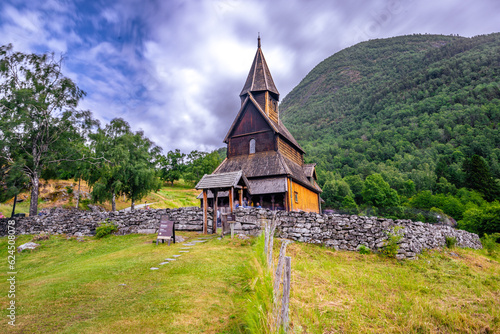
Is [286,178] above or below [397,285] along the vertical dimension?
above

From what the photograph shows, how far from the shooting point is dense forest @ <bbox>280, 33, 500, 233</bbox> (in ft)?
197

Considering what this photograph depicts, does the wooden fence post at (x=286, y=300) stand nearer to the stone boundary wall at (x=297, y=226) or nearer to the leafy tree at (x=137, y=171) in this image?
the stone boundary wall at (x=297, y=226)

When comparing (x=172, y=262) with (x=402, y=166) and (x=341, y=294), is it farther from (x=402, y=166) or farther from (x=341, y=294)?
(x=402, y=166)

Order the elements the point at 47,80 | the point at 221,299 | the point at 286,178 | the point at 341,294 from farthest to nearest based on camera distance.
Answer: the point at 47,80
the point at 286,178
the point at 341,294
the point at 221,299

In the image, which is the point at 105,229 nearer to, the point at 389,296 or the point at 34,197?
the point at 34,197

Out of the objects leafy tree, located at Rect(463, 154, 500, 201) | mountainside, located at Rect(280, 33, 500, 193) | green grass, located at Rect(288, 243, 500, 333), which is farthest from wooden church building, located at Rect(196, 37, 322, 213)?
mountainside, located at Rect(280, 33, 500, 193)

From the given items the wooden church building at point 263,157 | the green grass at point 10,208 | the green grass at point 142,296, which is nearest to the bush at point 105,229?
the green grass at point 142,296

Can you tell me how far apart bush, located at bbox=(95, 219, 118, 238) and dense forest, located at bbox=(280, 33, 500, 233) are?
105ft

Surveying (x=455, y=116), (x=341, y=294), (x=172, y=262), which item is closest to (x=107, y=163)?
(x=172, y=262)

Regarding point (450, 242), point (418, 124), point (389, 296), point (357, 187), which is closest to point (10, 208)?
point (389, 296)

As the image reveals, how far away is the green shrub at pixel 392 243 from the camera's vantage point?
11.0m

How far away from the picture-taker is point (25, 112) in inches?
900

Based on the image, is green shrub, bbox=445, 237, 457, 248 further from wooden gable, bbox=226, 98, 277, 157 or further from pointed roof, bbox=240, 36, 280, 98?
pointed roof, bbox=240, 36, 280, 98

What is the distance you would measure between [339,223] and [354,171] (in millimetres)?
A: 85351
